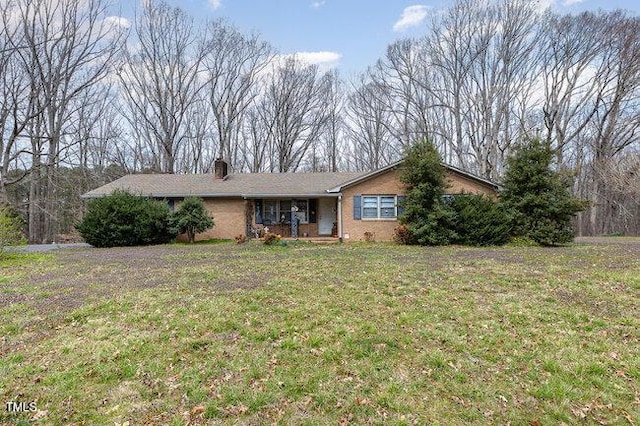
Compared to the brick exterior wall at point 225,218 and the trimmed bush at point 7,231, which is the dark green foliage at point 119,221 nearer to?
the brick exterior wall at point 225,218

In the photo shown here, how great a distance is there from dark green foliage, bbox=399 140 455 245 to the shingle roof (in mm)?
4524

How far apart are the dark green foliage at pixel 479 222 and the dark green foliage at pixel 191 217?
1210 centimetres

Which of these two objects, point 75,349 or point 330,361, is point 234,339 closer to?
point 330,361

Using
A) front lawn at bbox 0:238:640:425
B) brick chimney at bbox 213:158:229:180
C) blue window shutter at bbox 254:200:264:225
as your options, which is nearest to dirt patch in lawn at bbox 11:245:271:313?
front lawn at bbox 0:238:640:425

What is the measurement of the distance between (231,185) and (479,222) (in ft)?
44.1

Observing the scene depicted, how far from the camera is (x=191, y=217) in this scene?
17.3m

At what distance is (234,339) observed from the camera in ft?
16.0

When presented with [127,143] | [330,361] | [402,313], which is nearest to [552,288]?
[402,313]

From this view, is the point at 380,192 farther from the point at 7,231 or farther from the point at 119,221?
the point at 7,231

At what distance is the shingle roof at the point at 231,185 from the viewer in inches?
746

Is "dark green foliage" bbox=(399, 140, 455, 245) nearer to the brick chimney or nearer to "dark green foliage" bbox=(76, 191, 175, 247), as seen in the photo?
the brick chimney

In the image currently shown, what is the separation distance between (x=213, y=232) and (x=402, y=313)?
15.4m

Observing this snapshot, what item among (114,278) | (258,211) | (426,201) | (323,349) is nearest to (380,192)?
(426,201)

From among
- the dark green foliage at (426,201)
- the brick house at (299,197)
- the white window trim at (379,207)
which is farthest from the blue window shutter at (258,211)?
the dark green foliage at (426,201)
